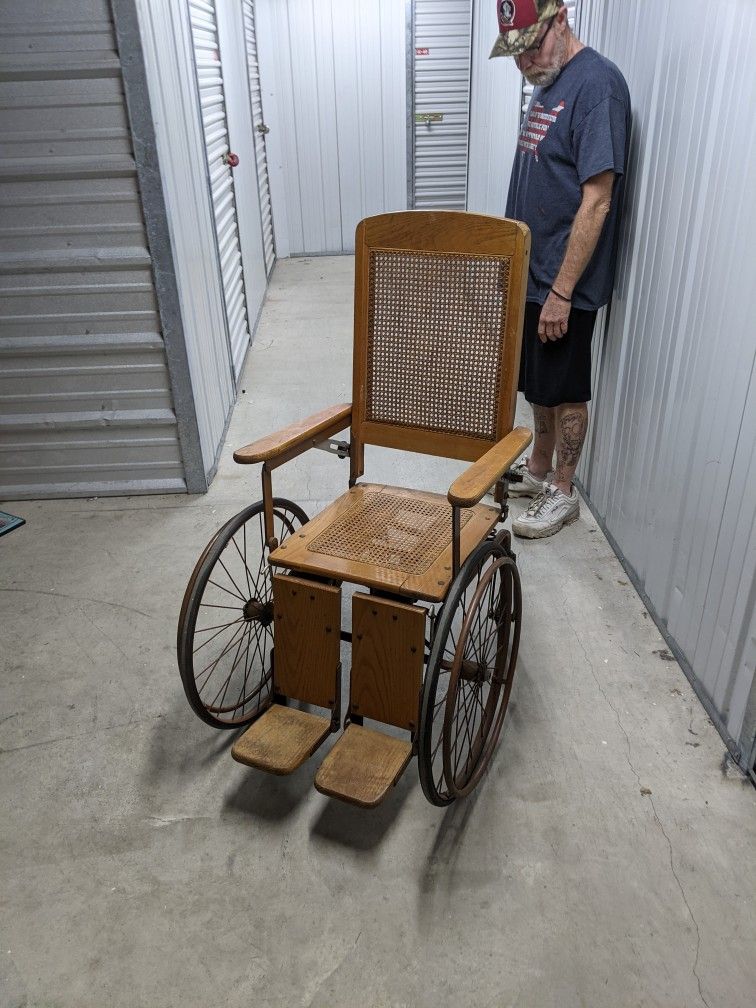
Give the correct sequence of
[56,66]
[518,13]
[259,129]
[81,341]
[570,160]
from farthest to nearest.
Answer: [259,129], [81,341], [56,66], [570,160], [518,13]

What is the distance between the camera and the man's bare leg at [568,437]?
9.05 ft

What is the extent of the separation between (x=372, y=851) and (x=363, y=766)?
183 millimetres

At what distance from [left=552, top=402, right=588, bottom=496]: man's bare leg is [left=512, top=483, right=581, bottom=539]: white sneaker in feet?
0.15

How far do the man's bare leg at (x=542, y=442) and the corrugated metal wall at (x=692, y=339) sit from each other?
1.07 feet

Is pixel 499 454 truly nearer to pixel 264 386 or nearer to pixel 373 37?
pixel 264 386

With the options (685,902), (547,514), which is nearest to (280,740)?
(685,902)

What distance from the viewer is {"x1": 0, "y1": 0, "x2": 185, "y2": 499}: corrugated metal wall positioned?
8.18 ft

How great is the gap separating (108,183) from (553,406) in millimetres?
1742

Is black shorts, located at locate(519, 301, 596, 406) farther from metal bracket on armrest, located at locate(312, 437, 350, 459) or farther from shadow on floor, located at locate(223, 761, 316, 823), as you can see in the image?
shadow on floor, located at locate(223, 761, 316, 823)

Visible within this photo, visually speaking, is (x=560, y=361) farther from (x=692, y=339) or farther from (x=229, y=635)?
(x=229, y=635)

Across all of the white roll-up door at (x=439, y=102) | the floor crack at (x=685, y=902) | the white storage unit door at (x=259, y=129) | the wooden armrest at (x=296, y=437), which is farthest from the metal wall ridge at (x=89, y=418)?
the white roll-up door at (x=439, y=102)

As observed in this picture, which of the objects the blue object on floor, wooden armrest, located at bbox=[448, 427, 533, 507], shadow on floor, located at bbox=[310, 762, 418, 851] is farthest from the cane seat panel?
the blue object on floor

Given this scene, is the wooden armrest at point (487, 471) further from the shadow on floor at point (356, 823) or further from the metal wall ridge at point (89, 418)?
the metal wall ridge at point (89, 418)

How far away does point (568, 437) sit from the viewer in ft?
9.14
